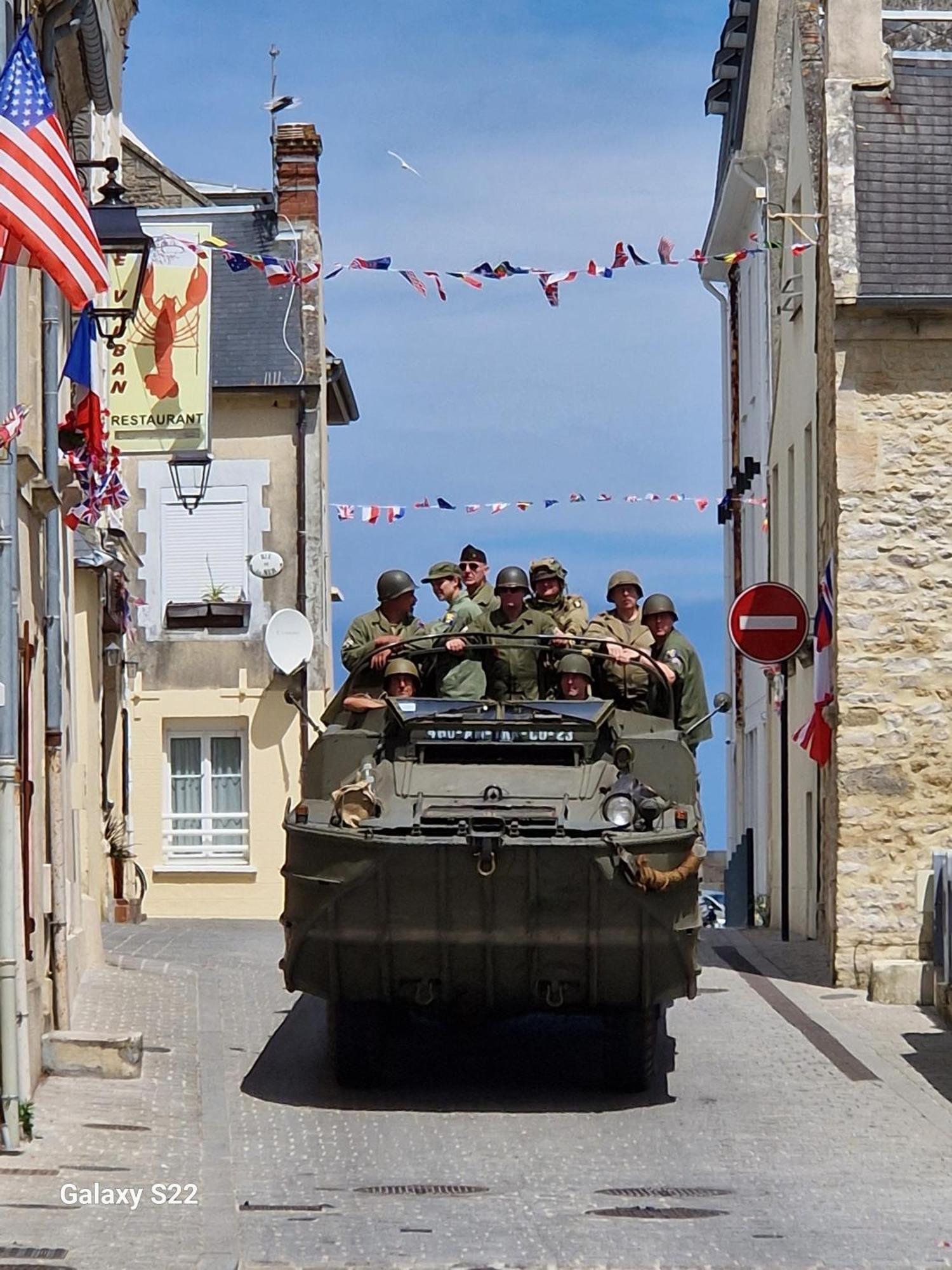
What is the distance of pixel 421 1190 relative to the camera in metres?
9.98

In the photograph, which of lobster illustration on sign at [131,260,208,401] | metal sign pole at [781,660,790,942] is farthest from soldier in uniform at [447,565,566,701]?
lobster illustration on sign at [131,260,208,401]

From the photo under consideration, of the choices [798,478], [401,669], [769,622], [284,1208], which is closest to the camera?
[284,1208]

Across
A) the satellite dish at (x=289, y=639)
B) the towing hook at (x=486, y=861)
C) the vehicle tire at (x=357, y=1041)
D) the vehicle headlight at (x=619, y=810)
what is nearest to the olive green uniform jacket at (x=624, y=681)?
the vehicle headlight at (x=619, y=810)

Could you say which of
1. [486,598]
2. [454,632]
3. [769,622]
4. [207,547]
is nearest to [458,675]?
[454,632]

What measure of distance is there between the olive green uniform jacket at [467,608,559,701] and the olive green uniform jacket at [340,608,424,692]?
448 mm

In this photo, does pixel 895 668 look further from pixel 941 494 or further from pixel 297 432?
pixel 297 432

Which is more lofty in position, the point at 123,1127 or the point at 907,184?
the point at 907,184

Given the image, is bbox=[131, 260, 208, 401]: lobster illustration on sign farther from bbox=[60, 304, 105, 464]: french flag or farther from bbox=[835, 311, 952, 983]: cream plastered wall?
bbox=[835, 311, 952, 983]: cream plastered wall

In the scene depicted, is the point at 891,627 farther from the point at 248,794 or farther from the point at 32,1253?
the point at 248,794

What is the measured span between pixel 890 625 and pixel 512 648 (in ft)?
14.3

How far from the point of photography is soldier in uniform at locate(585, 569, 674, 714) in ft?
44.3

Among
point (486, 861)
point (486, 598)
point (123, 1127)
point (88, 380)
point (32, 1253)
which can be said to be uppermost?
point (88, 380)

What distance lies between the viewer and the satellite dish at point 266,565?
95.5 feet

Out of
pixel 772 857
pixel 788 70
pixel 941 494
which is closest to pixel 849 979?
pixel 941 494
